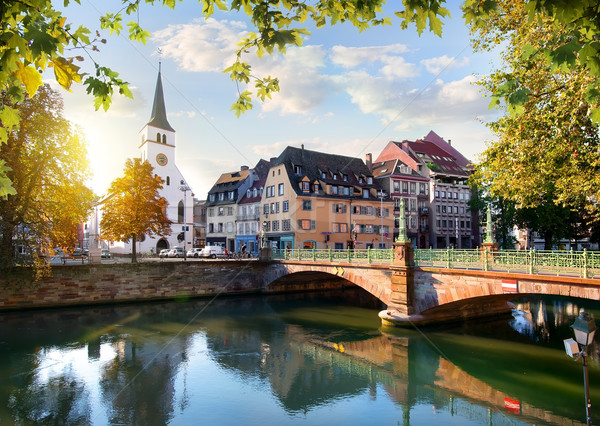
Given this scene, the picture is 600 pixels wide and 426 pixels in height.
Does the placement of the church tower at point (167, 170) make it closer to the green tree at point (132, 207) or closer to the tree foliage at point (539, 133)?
the green tree at point (132, 207)

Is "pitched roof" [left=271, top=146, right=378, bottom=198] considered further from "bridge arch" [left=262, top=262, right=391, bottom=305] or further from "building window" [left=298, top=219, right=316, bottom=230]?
"bridge arch" [left=262, top=262, right=391, bottom=305]

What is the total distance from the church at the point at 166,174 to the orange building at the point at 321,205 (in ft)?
48.3

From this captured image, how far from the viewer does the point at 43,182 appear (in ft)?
89.8

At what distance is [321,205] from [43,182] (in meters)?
29.4

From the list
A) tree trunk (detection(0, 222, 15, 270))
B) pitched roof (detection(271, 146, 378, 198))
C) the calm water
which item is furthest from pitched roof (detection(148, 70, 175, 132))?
the calm water

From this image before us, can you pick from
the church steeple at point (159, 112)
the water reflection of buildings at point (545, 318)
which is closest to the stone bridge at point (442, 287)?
the water reflection of buildings at point (545, 318)

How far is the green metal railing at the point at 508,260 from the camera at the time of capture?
15734mm

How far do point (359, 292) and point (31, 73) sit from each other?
130 ft

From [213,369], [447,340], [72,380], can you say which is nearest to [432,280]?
[447,340]

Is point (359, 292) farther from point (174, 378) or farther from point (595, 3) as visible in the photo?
point (595, 3)

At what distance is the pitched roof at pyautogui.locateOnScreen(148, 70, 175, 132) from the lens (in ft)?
208

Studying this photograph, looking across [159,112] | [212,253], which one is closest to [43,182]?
[212,253]

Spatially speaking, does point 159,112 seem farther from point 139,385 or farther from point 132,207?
point 139,385

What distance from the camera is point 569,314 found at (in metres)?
28.5
